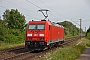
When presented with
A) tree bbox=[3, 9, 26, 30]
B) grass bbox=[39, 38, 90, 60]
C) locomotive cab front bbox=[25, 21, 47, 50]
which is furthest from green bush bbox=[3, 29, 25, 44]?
tree bbox=[3, 9, 26, 30]

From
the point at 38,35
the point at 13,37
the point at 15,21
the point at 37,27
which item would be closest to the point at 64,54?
the point at 38,35

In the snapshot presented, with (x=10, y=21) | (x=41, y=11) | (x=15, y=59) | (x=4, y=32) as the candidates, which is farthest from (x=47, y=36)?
(x=10, y=21)

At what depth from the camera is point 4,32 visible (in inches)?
1341

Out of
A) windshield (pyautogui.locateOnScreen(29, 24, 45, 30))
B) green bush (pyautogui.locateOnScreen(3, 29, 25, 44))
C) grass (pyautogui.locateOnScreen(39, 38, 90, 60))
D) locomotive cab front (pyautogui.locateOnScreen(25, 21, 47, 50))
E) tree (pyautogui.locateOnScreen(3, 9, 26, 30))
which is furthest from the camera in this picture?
tree (pyautogui.locateOnScreen(3, 9, 26, 30))

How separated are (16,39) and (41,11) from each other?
539 inches

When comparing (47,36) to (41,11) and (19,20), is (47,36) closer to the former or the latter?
(41,11)

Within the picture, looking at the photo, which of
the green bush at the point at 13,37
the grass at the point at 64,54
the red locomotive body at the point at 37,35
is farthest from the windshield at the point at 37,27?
the green bush at the point at 13,37

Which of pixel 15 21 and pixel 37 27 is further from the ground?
pixel 15 21

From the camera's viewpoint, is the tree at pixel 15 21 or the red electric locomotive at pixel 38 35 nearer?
the red electric locomotive at pixel 38 35

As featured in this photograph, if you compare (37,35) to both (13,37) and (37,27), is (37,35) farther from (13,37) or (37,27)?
(13,37)

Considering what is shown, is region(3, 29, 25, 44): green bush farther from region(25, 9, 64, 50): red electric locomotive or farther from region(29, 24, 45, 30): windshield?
region(25, 9, 64, 50): red electric locomotive

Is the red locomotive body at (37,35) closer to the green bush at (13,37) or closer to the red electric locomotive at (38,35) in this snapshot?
the red electric locomotive at (38,35)

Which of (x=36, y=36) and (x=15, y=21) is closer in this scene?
(x=36, y=36)

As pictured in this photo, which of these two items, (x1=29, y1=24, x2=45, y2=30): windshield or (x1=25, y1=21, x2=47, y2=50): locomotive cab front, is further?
(x1=29, y1=24, x2=45, y2=30): windshield
